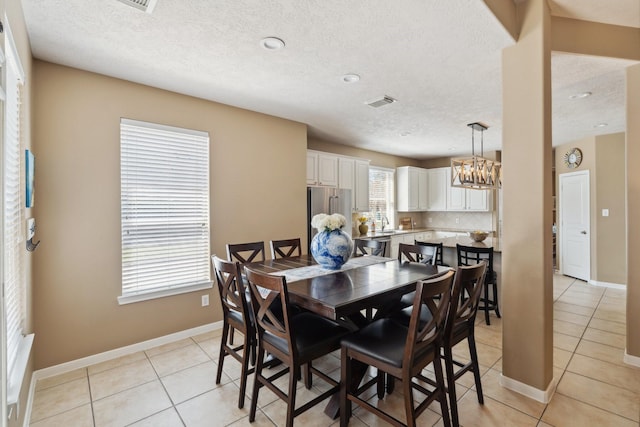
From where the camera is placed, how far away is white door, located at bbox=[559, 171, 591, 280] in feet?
17.9

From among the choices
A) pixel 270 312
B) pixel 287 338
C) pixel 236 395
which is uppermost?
pixel 270 312

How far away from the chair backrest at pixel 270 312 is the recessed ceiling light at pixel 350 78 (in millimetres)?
1987

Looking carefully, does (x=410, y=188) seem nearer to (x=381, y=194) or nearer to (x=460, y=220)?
(x=381, y=194)

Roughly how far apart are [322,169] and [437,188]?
11.2 feet

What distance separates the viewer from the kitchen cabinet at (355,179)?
5309mm

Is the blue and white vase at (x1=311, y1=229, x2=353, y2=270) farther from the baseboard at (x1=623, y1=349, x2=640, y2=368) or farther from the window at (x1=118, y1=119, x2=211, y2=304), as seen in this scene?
the baseboard at (x1=623, y1=349, x2=640, y2=368)

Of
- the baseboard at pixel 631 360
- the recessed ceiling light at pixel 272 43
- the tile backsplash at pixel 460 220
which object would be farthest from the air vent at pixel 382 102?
the tile backsplash at pixel 460 220

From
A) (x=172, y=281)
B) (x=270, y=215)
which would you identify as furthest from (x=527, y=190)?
(x=172, y=281)

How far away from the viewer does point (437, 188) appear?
708cm

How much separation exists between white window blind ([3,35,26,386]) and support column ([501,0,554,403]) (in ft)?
10.2

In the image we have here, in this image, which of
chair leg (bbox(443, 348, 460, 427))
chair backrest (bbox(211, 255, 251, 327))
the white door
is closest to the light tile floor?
chair leg (bbox(443, 348, 460, 427))

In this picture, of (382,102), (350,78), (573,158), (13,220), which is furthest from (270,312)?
(573,158)

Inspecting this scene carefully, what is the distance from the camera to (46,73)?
8.38 feet

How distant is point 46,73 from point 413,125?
4.11m
